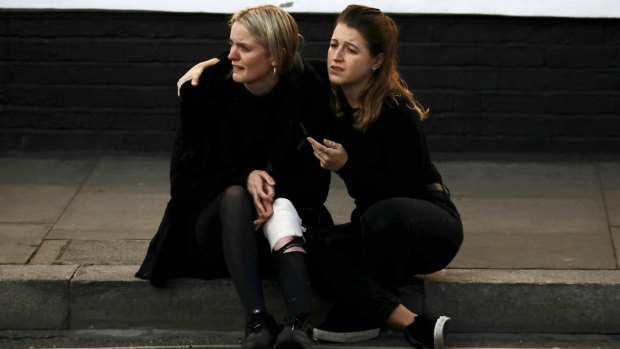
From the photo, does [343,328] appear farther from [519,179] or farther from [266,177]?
[519,179]

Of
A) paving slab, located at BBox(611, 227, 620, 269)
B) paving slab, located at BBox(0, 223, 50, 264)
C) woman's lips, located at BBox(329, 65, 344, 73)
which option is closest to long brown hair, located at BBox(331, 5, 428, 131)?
woman's lips, located at BBox(329, 65, 344, 73)

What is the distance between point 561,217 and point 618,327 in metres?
1.23

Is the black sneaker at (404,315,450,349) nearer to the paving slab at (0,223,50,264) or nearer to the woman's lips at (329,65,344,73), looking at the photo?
the woman's lips at (329,65,344,73)

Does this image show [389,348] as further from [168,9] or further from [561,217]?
A: [168,9]

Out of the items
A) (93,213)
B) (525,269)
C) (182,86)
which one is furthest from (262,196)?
(93,213)

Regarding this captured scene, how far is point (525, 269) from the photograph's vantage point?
575 centimetres

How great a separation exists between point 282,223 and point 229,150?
→ 400 millimetres

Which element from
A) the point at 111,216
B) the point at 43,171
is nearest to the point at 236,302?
the point at 111,216

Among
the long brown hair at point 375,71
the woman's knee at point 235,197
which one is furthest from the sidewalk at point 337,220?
the long brown hair at point 375,71

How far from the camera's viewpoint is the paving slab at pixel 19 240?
19.5 ft

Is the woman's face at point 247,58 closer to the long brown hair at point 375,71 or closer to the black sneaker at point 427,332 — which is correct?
the long brown hair at point 375,71

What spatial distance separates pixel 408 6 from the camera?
7.76 m

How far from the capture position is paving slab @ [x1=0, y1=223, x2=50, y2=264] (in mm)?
5934

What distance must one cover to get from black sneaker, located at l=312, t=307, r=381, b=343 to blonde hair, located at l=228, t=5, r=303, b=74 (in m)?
1.02
